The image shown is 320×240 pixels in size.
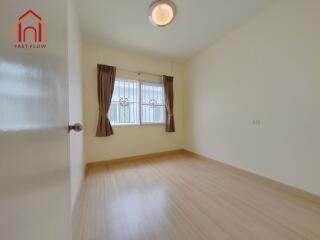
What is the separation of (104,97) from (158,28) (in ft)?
5.47

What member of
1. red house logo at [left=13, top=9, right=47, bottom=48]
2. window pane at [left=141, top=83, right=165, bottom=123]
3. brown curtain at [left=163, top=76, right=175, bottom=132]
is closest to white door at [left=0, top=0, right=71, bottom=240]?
red house logo at [left=13, top=9, right=47, bottom=48]

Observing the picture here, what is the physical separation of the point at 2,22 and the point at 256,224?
6.48ft

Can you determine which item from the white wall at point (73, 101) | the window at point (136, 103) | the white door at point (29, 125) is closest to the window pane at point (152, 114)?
the window at point (136, 103)

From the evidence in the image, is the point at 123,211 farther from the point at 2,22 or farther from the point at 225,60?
the point at 225,60

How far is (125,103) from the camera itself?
129 inches

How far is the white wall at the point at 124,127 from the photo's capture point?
2877mm

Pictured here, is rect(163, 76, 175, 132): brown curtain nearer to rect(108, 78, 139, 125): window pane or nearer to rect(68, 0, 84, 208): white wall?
rect(108, 78, 139, 125): window pane

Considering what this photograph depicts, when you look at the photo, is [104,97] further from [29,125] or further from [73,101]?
[29,125]

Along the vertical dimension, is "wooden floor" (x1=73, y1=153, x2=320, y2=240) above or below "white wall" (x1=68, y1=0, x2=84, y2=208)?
below

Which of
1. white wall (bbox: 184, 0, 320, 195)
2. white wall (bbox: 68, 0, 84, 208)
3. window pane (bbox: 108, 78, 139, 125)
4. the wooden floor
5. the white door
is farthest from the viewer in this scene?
window pane (bbox: 108, 78, 139, 125)

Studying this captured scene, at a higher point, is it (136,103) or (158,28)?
(158,28)

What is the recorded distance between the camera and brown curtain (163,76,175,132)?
11.9 feet

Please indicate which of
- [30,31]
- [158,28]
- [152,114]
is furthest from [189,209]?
[158,28]

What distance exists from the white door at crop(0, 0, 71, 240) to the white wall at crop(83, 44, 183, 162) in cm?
245
